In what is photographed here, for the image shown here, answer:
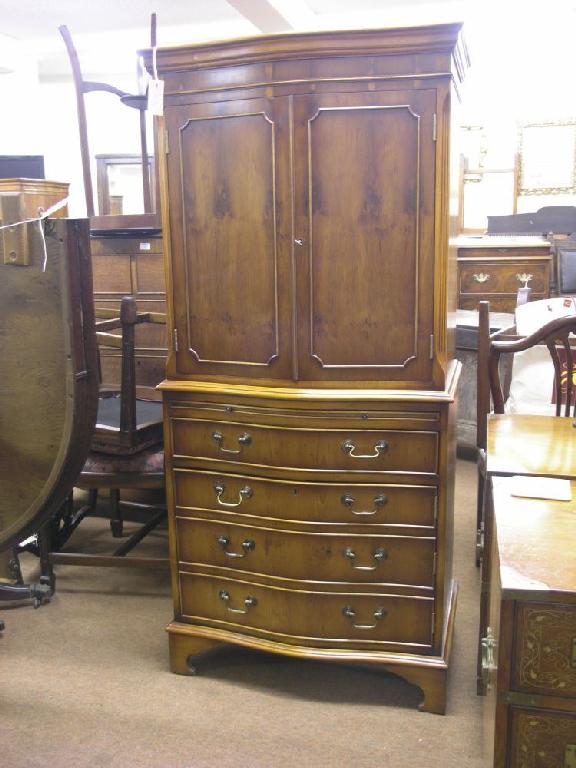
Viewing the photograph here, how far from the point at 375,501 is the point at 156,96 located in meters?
1.23

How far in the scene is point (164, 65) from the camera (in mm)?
1979

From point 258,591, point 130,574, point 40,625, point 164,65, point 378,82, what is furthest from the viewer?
point 130,574

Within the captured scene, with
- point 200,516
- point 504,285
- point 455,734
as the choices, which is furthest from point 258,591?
point 504,285

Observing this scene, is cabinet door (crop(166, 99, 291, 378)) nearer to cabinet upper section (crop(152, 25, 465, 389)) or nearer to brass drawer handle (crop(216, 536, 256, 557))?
cabinet upper section (crop(152, 25, 465, 389))

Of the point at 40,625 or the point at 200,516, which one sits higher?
the point at 200,516

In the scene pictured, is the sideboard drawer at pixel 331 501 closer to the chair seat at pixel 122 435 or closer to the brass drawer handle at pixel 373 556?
the brass drawer handle at pixel 373 556

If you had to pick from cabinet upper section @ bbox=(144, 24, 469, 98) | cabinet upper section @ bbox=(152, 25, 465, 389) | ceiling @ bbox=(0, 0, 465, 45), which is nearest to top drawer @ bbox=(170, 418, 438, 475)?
cabinet upper section @ bbox=(152, 25, 465, 389)

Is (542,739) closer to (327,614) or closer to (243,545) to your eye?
(327,614)

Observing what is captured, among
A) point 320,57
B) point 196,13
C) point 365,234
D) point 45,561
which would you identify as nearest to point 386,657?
point 365,234

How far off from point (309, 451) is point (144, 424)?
3.21 feet

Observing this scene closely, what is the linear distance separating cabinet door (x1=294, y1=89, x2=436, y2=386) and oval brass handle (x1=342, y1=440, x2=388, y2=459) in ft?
0.57

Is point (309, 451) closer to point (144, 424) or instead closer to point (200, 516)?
point (200, 516)

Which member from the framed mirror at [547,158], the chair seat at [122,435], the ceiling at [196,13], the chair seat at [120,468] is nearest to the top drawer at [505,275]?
the ceiling at [196,13]

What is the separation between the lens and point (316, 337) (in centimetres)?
202
